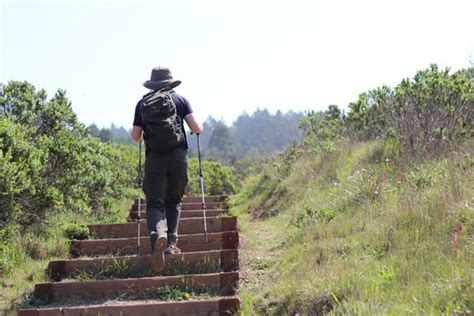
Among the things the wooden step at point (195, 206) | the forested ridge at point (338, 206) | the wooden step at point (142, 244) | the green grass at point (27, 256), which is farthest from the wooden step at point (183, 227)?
the wooden step at point (195, 206)

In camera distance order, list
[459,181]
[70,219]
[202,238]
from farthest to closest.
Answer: [70,219] < [202,238] < [459,181]

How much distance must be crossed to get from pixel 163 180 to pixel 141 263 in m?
1.01

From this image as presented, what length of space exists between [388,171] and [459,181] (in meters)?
2.13

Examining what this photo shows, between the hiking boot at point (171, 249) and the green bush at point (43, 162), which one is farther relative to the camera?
the green bush at point (43, 162)

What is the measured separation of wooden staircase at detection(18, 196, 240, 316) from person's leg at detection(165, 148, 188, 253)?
235 mm

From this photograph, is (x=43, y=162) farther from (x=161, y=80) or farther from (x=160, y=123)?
(x=160, y=123)

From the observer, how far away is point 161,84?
22.1 feet

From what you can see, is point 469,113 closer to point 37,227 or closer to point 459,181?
point 459,181

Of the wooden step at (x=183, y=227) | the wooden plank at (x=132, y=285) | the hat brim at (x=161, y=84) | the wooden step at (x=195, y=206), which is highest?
the hat brim at (x=161, y=84)

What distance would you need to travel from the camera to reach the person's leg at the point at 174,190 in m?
6.53

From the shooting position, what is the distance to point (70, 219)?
29.9 ft

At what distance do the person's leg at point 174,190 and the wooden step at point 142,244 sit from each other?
54cm

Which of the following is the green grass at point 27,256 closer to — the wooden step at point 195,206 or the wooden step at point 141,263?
the wooden step at point 141,263

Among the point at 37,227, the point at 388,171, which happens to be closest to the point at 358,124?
the point at 388,171
